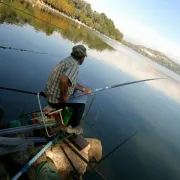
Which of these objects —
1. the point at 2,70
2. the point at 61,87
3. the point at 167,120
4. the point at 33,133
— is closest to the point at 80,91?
the point at 61,87

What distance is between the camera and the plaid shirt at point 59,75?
434 cm

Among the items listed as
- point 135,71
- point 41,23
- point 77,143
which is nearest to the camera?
point 77,143

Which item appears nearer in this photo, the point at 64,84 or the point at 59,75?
the point at 64,84

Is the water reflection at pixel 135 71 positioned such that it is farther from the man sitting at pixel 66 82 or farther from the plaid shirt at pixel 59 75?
the plaid shirt at pixel 59 75

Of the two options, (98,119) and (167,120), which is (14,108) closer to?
(98,119)

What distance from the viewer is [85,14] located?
158875 millimetres

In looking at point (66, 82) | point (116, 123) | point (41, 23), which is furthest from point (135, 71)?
point (66, 82)

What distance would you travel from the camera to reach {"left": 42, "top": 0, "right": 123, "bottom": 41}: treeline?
11222 centimetres

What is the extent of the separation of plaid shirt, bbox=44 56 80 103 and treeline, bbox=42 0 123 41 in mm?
108265

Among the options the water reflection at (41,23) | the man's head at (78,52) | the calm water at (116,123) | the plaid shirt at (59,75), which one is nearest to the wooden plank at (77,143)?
the calm water at (116,123)

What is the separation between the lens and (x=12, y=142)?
4.09 m

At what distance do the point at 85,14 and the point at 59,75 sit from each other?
165m

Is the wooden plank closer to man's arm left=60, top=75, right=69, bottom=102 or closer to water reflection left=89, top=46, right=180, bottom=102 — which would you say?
man's arm left=60, top=75, right=69, bottom=102

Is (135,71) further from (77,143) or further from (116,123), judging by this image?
(77,143)
